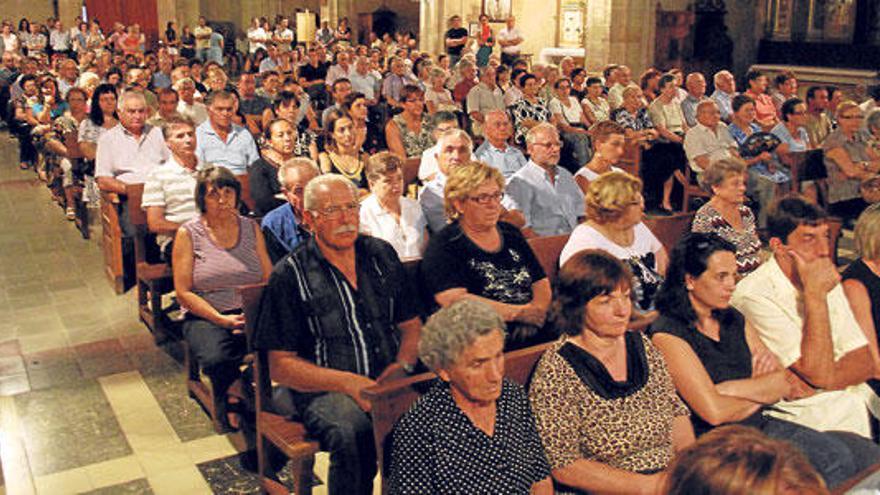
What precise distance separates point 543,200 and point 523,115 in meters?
3.95

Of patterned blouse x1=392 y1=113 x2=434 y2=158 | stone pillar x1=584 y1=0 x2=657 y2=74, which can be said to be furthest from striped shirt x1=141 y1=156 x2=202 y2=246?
stone pillar x1=584 y1=0 x2=657 y2=74

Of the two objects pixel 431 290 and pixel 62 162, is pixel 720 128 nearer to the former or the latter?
pixel 431 290

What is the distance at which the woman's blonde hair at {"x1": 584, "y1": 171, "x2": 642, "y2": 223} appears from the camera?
13.2 ft

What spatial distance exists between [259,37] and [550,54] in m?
7.68

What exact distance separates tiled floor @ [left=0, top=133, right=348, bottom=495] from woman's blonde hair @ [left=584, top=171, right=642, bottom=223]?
167 centimetres

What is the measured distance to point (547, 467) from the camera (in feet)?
8.59

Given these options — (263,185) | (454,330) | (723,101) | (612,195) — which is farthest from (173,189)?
(723,101)

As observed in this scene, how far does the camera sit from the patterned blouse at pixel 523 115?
9102 millimetres

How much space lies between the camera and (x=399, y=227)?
190 inches

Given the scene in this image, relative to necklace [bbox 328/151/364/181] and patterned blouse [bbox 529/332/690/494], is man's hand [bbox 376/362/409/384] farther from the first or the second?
necklace [bbox 328/151/364/181]

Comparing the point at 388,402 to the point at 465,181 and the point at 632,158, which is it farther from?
the point at 632,158

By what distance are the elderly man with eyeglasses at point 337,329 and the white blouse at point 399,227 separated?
1.25 m

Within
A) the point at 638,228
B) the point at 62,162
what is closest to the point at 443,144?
the point at 638,228

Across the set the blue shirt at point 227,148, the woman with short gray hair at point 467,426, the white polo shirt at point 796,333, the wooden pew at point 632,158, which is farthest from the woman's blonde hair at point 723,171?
the wooden pew at point 632,158
